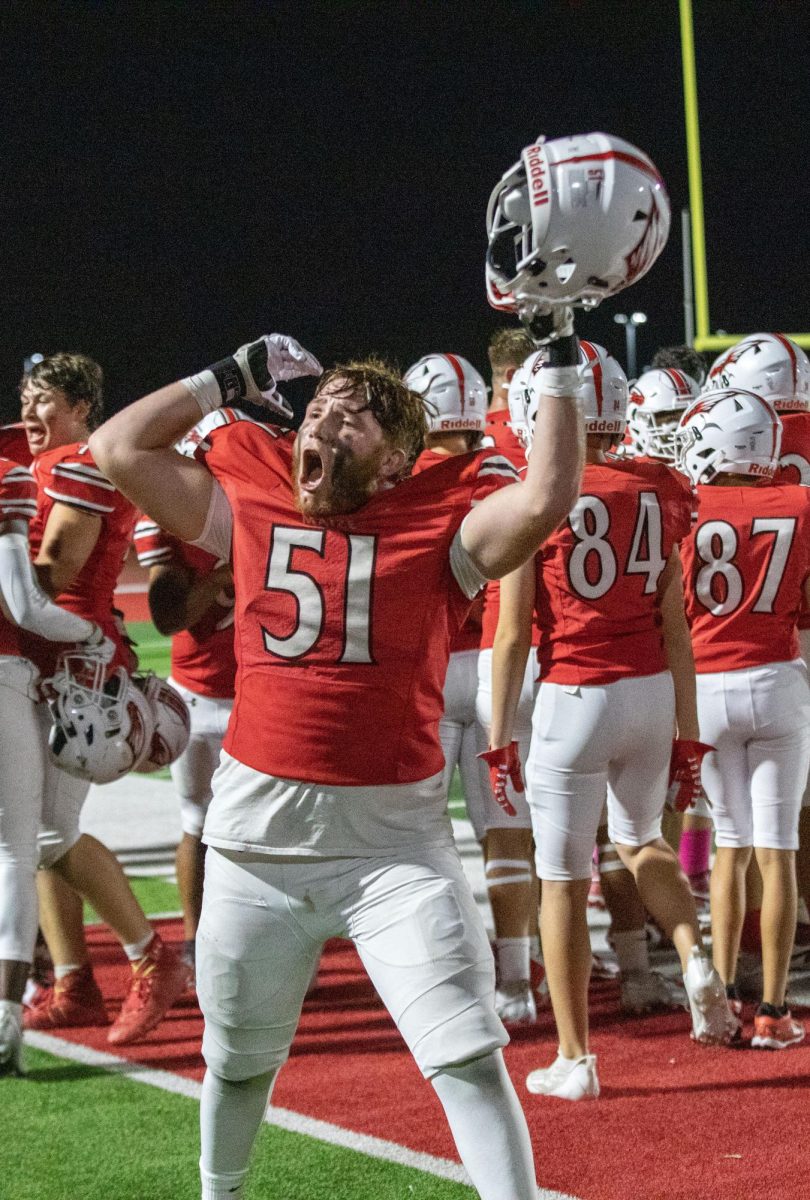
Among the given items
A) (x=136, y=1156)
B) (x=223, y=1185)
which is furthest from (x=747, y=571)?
(x=223, y=1185)

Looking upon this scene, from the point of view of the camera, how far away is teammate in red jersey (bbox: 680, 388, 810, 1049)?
4762 mm

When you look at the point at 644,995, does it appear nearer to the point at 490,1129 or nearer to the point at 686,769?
the point at 686,769

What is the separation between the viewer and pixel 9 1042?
4.43m

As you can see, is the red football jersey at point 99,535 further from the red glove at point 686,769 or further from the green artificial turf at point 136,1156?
the red glove at point 686,769

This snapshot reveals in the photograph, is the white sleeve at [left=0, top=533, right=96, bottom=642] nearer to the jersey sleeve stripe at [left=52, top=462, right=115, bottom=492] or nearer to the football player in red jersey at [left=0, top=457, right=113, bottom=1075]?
the football player in red jersey at [left=0, top=457, right=113, bottom=1075]

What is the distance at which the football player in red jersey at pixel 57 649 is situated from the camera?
467 cm

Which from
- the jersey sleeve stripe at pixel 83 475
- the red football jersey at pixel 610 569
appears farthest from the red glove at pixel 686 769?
the jersey sleeve stripe at pixel 83 475

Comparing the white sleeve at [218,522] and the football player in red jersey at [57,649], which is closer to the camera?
the white sleeve at [218,522]

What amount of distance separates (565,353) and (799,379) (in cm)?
352

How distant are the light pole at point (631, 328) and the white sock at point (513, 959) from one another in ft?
96.9

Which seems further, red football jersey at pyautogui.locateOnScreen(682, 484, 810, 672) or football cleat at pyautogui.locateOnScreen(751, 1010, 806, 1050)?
red football jersey at pyautogui.locateOnScreen(682, 484, 810, 672)

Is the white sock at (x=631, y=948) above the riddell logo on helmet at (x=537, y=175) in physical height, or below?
below

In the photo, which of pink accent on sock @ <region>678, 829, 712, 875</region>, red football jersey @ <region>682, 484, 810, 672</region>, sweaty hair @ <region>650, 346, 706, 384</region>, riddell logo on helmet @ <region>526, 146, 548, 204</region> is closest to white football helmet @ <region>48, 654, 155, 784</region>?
red football jersey @ <region>682, 484, 810, 672</region>

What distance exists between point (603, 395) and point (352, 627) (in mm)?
1862
